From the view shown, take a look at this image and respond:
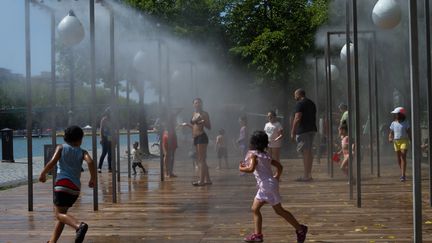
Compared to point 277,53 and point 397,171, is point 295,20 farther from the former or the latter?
point 397,171

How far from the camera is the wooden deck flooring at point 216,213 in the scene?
7.64m

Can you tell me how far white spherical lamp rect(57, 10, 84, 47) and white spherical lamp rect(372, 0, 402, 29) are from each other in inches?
180

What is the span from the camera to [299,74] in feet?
92.6

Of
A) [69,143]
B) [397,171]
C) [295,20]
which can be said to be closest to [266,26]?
[295,20]

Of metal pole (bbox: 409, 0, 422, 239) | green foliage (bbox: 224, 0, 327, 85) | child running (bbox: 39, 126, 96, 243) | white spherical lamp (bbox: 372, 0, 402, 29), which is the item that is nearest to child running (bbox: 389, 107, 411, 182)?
white spherical lamp (bbox: 372, 0, 402, 29)

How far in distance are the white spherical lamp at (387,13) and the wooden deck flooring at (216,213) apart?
108 inches

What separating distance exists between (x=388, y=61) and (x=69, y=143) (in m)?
19.5

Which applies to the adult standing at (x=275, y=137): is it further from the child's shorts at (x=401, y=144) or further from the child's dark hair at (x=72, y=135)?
the child's dark hair at (x=72, y=135)

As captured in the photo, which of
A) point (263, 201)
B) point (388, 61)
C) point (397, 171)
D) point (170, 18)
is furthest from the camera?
point (170, 18)

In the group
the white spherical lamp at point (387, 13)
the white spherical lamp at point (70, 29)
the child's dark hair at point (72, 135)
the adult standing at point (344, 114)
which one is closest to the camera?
the child's dark hair at point (72, 135)

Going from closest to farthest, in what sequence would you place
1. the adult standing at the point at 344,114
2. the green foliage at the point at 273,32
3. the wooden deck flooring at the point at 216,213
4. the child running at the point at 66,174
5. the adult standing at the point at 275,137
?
the child running at the point at 66,174 → the wooden deck flooring at the point at 216,213 → the adult standing at the point at 275,137 → the adult standing at the point at 344,114 → the green foliage at the point at 273,32

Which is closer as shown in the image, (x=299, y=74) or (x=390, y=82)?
(x=390, y=82)

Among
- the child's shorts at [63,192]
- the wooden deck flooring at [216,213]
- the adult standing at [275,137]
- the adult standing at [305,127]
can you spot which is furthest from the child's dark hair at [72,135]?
the adult standing at [275,137]

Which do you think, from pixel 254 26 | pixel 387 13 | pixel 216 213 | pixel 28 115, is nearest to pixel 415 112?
pixel 216 213
